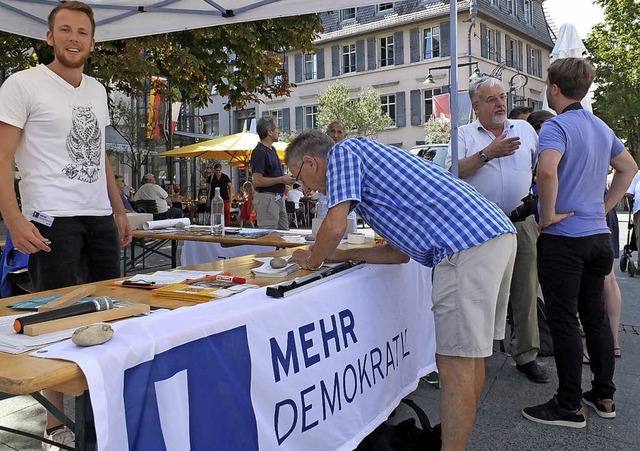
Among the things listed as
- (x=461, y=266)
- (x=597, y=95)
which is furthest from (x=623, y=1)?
(x=461, y=266)

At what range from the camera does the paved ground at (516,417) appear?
8.65ft

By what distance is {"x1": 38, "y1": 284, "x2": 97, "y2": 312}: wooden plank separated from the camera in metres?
1.62

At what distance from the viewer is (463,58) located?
30.1 meters

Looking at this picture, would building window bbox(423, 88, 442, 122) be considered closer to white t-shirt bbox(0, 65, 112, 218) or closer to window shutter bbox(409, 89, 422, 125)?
window shutter bbox(409, 89, 422, 125)

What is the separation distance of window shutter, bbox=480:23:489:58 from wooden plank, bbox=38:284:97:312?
107ft

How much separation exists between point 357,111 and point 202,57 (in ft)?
80.3

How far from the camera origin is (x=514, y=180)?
3.51 metres

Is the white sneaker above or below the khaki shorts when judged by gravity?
below

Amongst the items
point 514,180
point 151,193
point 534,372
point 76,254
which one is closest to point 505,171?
point 514,180

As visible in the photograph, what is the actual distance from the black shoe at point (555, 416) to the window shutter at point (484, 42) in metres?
31.4

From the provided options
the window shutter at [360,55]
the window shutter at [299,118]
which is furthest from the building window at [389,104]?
the window shutter at [299,118]

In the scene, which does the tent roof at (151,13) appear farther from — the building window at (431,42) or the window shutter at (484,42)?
the window shutter at (484,42)

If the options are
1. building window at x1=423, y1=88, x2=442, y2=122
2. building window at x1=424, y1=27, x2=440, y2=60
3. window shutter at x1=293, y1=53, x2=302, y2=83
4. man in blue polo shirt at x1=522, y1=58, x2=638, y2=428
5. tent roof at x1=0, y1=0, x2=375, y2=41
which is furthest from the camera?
window shutter at x1=293, y1=53, x2=302, y2=83

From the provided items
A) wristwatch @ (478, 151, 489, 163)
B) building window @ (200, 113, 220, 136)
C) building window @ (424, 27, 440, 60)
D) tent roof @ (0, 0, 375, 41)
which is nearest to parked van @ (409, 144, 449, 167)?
tent roof @ (0, 0, 375, 41)
